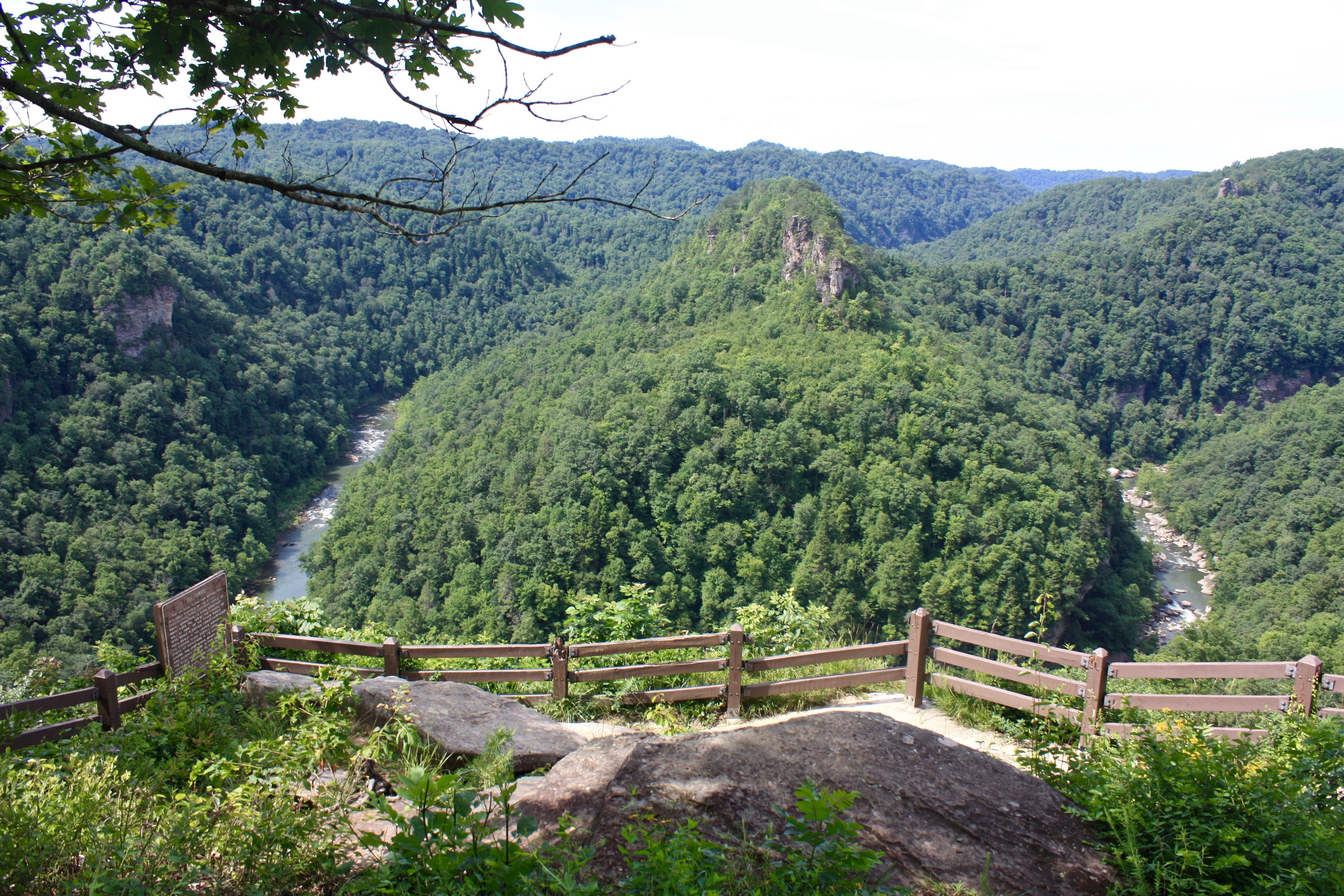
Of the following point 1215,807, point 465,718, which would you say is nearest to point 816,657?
point 465,718

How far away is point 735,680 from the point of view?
5.94 m

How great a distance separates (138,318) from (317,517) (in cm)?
1935

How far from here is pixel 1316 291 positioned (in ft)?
289

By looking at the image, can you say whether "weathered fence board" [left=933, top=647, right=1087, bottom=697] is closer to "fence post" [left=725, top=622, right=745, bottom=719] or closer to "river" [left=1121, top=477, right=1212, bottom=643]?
"fence post" [left=725, top=622, right=745, bottom=719]

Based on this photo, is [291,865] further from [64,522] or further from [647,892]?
[64,522]

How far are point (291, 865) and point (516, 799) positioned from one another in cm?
105

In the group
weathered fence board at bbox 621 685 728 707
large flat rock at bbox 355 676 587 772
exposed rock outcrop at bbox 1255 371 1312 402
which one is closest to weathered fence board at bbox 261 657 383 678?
large flat rock at bbox 355 676 587 772

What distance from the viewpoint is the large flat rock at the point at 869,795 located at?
3.10 m

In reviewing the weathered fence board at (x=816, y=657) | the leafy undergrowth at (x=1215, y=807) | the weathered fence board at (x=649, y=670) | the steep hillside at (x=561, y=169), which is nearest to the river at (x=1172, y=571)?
the weathered fence board at (x=816, y=657)

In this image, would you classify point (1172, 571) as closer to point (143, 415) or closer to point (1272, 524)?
point (1272, 524)

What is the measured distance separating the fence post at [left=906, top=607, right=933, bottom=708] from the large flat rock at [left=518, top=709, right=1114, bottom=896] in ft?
5.67

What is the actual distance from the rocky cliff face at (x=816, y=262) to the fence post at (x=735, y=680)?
160 feet

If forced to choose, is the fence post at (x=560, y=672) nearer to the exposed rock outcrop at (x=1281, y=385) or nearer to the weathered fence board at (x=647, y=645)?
the weathered fence board at (x=647, y=645)

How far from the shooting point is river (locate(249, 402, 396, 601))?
44219 millimetres
